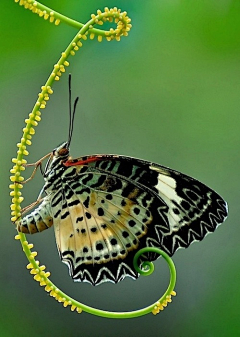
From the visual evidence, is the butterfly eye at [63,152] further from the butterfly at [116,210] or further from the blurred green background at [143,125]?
the blurred green background at [143,125]

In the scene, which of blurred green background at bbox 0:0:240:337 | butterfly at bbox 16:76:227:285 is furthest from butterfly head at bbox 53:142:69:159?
blurred green background at bbox 0:0:240:337

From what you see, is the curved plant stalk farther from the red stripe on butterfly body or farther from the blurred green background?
the blurred green background

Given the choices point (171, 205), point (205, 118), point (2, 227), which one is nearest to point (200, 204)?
point (171, 205)

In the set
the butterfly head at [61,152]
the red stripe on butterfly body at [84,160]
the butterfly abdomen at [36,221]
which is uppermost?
the butterfly head at [61,152]

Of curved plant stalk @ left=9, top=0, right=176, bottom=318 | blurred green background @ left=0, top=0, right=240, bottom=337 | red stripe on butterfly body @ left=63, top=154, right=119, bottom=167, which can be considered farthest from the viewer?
blurred green background @ left=0, top=0, right=240, bottom=337

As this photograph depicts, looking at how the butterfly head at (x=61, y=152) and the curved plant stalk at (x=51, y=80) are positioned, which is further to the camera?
the butterfly head at (x=61, y=152)

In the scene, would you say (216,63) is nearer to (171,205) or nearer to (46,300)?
(46,300)

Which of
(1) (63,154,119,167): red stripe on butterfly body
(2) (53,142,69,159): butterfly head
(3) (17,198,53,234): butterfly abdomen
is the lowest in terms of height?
(3) (17,198,53,234): butterfly abdomen

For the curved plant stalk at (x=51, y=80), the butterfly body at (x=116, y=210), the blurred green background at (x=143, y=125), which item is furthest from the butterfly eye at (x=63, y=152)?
the blurred green background at (x=143, y=125)

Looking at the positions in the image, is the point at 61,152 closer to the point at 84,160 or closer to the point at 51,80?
the point at 84,160
